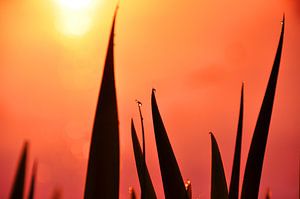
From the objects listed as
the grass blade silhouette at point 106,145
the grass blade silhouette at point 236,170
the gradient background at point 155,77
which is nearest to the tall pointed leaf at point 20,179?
the grass blade silhouette at point 106,145

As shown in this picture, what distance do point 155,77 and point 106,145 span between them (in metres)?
2.93

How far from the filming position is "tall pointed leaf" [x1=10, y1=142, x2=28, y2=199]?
0.99ft

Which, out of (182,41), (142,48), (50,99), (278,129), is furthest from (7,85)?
(278,129)

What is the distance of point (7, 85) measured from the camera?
11.8ft

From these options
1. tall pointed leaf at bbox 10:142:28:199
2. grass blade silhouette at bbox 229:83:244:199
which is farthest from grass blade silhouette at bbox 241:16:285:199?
tall pointed leaf at bbox 10:142:28:199

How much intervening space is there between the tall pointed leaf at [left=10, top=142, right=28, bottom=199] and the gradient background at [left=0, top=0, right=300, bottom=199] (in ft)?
8.00

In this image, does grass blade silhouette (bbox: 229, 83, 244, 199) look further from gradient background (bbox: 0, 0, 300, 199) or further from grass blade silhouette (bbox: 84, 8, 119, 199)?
gradient background (bbox: 0, 0, 300, 199)

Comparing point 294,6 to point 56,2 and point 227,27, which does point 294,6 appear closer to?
point 227,27

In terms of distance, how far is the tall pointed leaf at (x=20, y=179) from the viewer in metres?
0.30

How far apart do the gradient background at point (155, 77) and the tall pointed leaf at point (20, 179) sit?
2.44 m

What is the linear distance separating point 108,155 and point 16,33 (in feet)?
10.3

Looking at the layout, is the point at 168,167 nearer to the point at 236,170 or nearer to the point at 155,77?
the point at 236,170

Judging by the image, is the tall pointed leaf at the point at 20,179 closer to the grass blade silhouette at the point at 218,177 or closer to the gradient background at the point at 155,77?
the grass blade silhouette at the point at 218,177

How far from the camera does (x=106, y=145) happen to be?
27 centimetres
